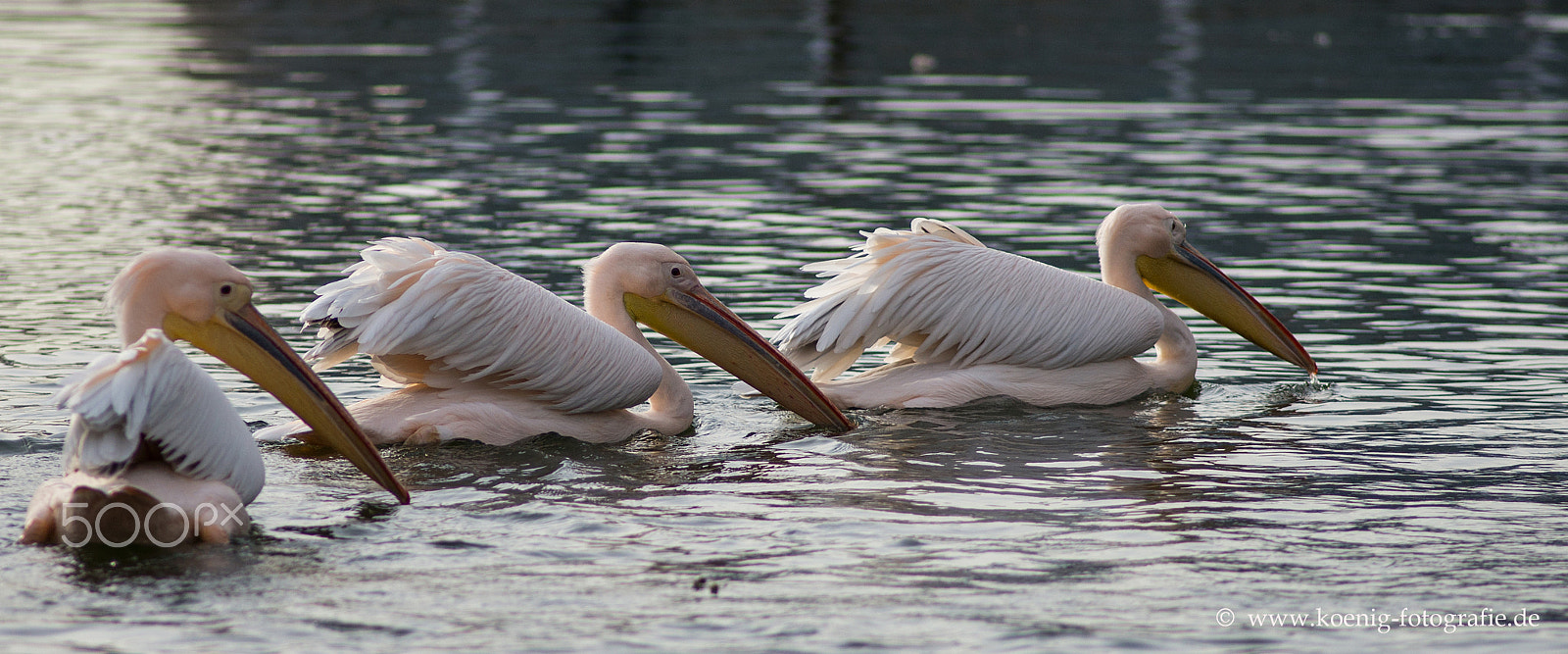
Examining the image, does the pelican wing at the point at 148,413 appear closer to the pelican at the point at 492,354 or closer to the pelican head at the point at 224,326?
the pelican head at the point at 224,326

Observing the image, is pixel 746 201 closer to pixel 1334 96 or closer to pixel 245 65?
pixel 1334 96

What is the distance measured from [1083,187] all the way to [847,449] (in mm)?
6911

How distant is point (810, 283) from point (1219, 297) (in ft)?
7.89

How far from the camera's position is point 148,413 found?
13.0ft

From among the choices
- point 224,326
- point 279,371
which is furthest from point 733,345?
point 224,326

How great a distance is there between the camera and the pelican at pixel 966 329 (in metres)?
6.34

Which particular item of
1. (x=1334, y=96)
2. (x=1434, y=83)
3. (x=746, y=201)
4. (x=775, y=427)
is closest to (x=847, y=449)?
(x=775, y=427)

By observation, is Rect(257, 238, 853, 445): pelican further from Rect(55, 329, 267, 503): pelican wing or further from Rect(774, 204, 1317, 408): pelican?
Rect(55, 329, 267, 503): pelican wing

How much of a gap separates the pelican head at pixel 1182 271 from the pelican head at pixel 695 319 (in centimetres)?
165

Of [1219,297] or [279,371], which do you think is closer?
[279,371]

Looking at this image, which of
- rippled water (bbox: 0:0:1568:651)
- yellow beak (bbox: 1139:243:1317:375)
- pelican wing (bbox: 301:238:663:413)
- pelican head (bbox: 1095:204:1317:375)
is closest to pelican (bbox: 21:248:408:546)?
rippled water (bbox: 0:0:1568:651)

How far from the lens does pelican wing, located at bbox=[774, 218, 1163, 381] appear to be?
6336mm

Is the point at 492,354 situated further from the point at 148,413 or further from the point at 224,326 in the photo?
the point at 148,413

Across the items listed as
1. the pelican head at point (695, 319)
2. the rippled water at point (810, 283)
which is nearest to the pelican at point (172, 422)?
the rippled water at point (810, 283)
